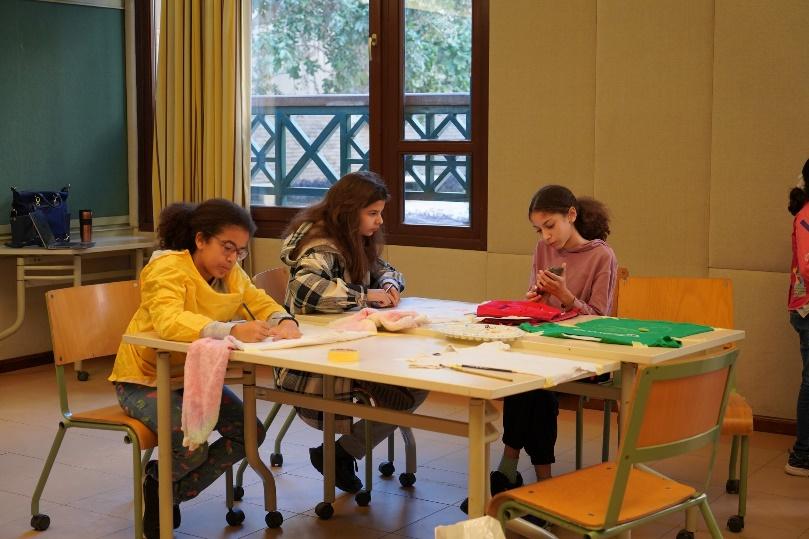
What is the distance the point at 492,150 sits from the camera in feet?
16.5

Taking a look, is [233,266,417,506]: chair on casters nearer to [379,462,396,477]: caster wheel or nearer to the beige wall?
[379,462,396,477]: caster wheel

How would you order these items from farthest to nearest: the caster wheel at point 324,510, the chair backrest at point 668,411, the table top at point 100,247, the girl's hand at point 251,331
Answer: the table top at point 100,247 < the caster wheel at point 324,510 < the girl's hand at point 251,331 < the chair backrest at point 668,411

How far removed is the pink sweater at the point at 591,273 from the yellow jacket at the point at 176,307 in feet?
3.15

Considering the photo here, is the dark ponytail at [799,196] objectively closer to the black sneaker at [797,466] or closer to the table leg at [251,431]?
the black sneaker at [797,466]

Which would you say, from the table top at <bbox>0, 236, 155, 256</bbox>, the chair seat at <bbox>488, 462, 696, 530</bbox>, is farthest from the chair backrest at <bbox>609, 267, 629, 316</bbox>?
the table top at <bbox>0, 236, 155, 256</bbox>

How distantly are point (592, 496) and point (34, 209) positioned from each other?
12.6 feet

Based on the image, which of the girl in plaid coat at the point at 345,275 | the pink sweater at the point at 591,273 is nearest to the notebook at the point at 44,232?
the girl in plaid coat at the point at 345,275

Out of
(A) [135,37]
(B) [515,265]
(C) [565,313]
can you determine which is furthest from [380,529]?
(A) [135,37]

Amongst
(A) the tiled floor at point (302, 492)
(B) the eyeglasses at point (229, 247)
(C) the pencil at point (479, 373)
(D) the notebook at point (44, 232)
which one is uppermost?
(B) the eyeglasses at point (229, 247)

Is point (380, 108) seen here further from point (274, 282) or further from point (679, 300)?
point (679, 300)

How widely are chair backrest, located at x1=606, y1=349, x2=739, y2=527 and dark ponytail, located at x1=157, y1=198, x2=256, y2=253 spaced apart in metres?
1.43

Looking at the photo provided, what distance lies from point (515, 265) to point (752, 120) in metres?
1.23

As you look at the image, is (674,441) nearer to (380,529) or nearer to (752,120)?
(380,529)

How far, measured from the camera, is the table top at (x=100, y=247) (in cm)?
538
